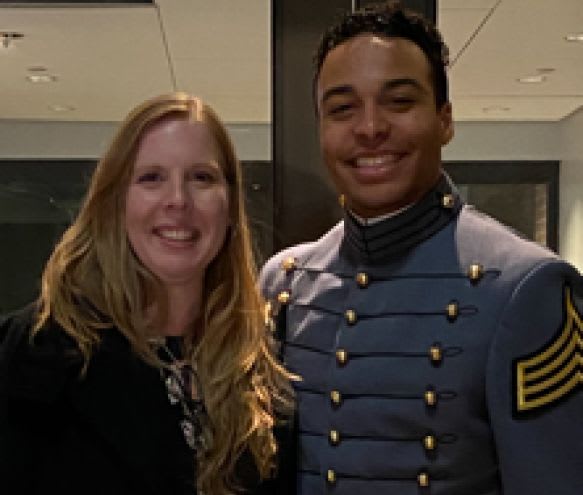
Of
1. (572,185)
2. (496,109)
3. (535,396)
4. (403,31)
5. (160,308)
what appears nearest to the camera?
(535,396)

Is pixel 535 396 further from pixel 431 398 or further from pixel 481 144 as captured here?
pixel 481 144

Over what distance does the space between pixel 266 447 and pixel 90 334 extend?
252mm

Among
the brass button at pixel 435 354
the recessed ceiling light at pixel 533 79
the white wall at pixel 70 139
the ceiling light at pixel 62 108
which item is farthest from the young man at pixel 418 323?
the recessed ceiling light at pixel 533 79

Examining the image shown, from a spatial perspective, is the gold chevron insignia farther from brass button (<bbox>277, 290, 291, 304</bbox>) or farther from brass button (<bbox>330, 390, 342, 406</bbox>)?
brass button (<bbox>277, 290, 291, 304</bbox>)

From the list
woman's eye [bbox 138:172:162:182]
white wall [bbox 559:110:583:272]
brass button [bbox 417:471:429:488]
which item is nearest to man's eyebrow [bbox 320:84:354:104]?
woman's eye [bbox 138:172:162:182]

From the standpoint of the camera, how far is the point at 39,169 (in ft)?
6.12

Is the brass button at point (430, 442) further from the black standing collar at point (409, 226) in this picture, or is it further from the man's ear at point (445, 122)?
the man's ear at point (445, 122)

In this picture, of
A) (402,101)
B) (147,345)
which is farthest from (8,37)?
(402,101)

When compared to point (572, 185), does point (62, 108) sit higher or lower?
higher

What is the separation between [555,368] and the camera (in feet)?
3.55

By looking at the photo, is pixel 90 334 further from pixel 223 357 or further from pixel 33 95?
pixel 33 95

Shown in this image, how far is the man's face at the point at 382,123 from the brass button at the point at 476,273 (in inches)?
4.3

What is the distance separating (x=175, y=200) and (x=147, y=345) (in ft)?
0.58

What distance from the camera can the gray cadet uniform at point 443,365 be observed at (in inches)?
42.2
